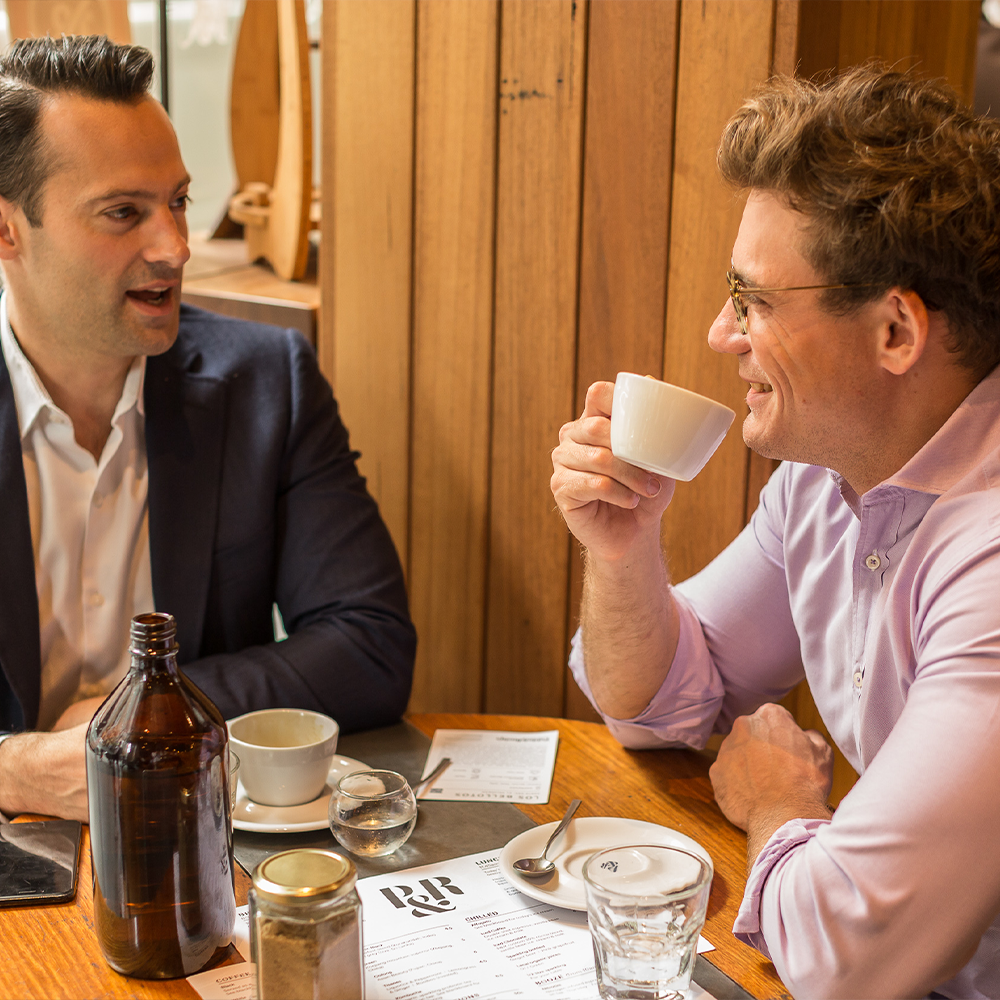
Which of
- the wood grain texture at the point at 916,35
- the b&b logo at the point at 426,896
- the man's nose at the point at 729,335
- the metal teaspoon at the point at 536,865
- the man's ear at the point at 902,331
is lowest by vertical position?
the b&b logo at the point at 426,896

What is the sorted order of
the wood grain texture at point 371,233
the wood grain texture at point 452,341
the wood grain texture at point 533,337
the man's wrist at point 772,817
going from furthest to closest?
the wood grain texture at point 371,233 < the wood grain texture at point 452,341 < the wood grain texture at point 533,337 < the man's wrist at point 772,817

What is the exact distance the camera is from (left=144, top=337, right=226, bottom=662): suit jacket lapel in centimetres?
175

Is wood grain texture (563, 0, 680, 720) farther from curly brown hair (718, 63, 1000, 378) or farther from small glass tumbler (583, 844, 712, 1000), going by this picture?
small glass tumbler (583, 844, 712, 1000)

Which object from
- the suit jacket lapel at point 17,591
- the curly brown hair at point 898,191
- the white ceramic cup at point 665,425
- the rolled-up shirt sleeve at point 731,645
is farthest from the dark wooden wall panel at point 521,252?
the suit jacket lapel at point 17,591

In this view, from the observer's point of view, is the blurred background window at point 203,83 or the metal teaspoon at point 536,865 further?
the blurred background window at point 203,83

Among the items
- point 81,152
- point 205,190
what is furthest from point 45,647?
point 205,190

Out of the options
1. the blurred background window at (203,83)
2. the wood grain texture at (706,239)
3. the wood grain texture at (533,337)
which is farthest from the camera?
the blurred background window at (203,83)

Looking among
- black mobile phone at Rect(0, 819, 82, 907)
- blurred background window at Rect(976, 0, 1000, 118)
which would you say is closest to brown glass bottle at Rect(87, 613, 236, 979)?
black mobile phone at Rect(0, 819, 82, 907)

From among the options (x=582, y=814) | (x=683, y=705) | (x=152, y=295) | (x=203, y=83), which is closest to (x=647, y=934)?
(x=582, y=814)

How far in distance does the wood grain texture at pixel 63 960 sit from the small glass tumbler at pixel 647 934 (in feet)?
1.08

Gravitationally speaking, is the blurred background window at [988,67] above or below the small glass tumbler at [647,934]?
above

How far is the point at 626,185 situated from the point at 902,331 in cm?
89

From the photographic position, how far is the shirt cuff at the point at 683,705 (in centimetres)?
145

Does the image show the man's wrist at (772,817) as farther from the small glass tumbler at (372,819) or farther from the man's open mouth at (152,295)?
the man's open mouth at (152,295)
